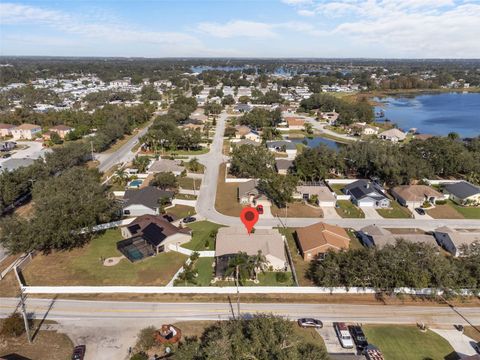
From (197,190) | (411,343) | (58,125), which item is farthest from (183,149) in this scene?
(411,343)

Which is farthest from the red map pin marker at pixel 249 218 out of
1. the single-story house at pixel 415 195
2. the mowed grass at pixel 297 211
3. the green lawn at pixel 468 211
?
the green lawn at pixel 468 211

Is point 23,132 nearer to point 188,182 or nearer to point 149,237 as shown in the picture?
point 188,182

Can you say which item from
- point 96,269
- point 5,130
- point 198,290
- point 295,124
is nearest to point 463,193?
point 198,290

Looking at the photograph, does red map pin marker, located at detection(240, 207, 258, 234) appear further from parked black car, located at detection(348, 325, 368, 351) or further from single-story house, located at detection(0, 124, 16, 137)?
single-story house, located at detection(0, 124, 16, 137)

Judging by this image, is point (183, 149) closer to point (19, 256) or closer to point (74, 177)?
point (74, 177)

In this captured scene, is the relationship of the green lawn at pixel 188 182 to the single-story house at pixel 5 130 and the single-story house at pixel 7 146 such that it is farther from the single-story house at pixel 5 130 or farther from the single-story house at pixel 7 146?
the single-story house at pixel 5 130

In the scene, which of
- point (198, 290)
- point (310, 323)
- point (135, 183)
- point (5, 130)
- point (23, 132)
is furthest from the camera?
point (5, 130)

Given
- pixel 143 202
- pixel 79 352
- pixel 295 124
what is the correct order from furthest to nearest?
1. pixel 295 124
2. pixel 143 202
3. pixel 79 352
